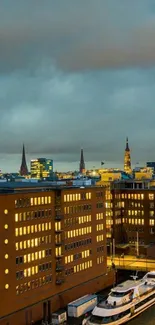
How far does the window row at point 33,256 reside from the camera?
3366 inches

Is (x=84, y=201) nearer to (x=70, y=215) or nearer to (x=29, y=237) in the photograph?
(x=70, y=215)

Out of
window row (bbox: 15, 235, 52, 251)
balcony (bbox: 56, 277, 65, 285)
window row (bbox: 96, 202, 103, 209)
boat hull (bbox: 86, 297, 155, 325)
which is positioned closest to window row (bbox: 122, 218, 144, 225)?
window row (bbox: 96, 202, 103, 209)

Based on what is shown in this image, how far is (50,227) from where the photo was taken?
9362 centimetres

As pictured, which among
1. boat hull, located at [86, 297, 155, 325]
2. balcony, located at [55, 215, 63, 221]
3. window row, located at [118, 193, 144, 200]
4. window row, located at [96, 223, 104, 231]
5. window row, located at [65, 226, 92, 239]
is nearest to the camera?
boat hull, located at [86, 297, 155, 325]

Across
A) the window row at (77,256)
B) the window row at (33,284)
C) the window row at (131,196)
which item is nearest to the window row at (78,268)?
the window row at (77,256)

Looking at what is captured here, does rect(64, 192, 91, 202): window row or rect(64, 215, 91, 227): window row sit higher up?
rect(64, 192, 91, 202): window row

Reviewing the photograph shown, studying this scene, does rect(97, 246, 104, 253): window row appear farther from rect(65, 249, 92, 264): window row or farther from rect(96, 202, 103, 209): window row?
rect(96, 202, 103, 209): window row

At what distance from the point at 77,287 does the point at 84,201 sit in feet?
56.0

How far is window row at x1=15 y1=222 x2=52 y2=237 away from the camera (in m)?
85.5

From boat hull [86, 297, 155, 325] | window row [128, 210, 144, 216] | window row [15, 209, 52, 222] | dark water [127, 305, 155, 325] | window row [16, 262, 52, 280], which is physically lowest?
dark water [127, 305, 155, 325]

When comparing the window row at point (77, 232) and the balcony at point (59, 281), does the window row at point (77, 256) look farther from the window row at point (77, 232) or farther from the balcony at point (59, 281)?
the window row at point (77, 232)

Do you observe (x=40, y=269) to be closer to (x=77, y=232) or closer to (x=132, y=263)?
(x=77, y=232)

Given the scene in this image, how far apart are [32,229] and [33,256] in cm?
473

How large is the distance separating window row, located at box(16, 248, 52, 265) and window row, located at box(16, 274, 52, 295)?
12.2 ft
